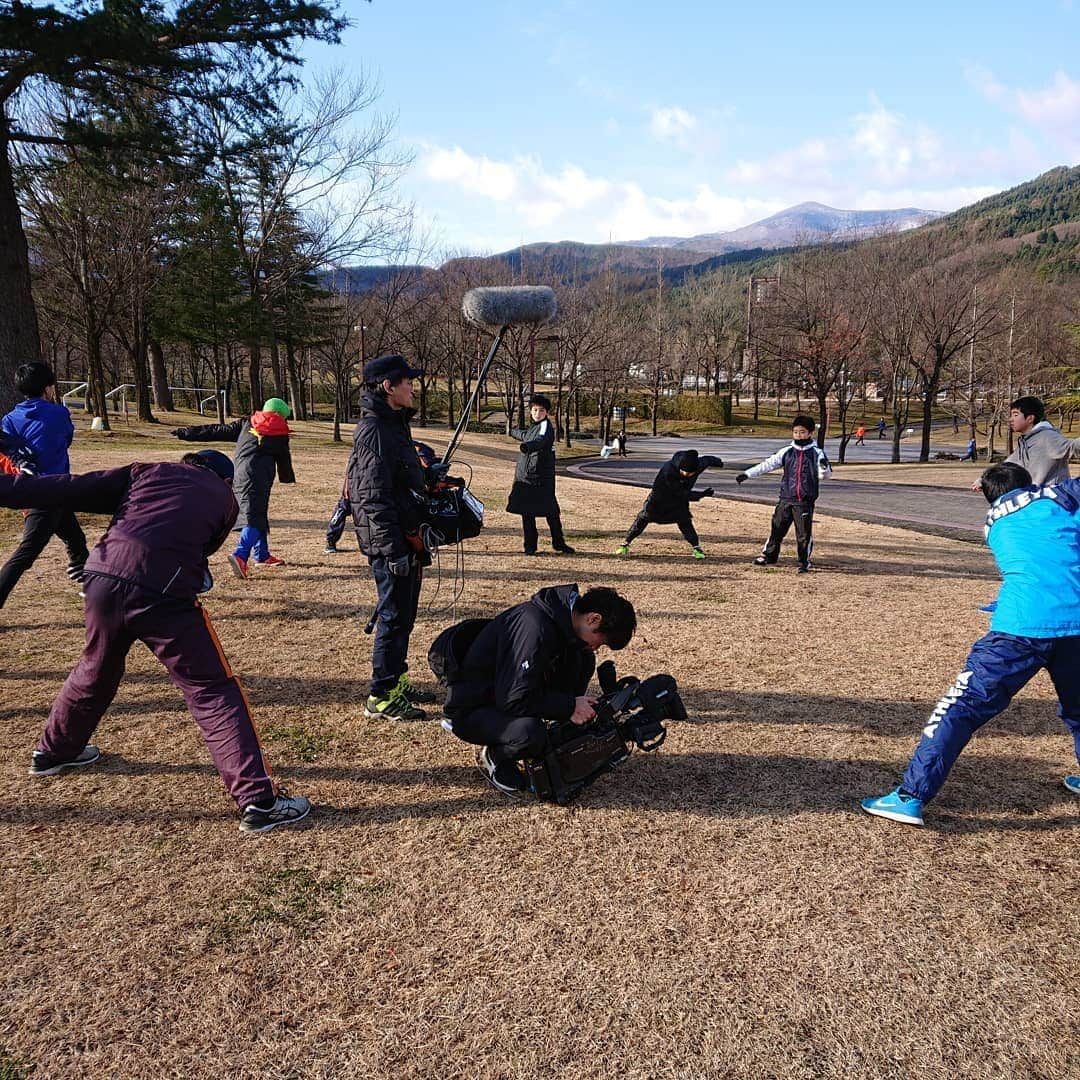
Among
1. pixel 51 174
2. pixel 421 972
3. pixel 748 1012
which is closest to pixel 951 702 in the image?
pixel 748 1012

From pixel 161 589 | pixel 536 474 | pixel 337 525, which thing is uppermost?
pixel 161 589

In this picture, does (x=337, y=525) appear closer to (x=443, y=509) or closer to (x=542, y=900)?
(x=443, y=509)

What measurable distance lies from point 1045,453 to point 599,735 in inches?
216

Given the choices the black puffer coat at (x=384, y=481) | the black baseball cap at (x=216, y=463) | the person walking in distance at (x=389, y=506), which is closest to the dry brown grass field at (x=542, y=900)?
the person walking in distance at (x=389, y=506)

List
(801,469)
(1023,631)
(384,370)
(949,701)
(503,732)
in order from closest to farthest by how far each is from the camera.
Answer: (1023,631) → (949,701) → (503,732) → (384,370) → (801,469)

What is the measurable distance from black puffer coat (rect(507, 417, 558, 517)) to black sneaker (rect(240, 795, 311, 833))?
5.70 metres

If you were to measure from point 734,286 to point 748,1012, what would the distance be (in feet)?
380

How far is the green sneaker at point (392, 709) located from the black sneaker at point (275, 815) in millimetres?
1063

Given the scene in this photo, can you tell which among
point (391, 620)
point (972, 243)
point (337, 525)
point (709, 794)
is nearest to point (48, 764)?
point (391, 620)

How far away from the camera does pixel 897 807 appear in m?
3.67

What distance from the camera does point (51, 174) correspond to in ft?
49.7

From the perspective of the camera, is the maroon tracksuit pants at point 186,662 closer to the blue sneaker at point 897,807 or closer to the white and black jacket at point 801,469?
the blue sneaker at point 897,807

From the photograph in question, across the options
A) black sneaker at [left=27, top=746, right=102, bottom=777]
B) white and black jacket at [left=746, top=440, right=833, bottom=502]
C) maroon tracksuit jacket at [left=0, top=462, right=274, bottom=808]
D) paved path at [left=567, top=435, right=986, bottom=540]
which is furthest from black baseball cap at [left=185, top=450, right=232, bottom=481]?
paved path at [left=567, top=435, right=986, bottom=540]

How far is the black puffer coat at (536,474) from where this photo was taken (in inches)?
352
